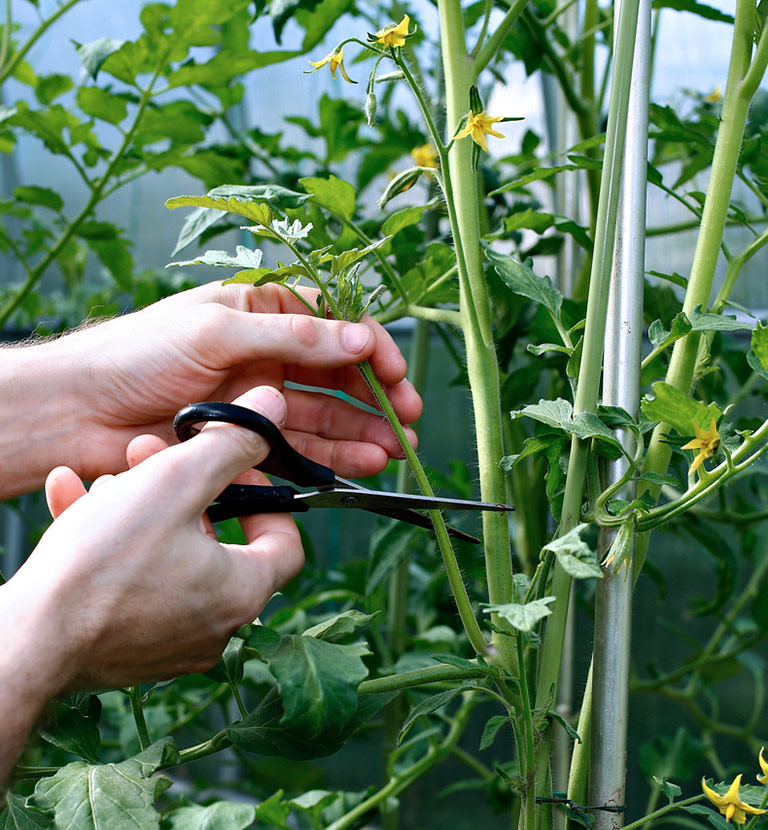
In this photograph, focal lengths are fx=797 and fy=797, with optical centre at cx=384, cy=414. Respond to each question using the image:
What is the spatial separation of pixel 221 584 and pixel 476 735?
1.09 meters

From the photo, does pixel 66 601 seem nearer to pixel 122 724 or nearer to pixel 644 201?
pixel 644 201

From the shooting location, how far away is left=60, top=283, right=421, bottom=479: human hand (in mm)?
464

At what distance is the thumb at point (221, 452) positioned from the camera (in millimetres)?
357

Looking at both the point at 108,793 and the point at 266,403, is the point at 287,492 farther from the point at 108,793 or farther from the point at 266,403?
the point at 108,793

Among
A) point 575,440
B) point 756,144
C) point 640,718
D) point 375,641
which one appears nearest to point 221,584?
point 575,440

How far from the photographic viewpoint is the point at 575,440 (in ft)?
1.21

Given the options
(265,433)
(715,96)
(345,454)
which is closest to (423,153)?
(715,96)

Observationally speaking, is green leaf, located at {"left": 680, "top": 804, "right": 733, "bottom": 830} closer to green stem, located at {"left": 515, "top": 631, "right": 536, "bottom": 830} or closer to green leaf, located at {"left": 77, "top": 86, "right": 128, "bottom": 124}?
green stem, located at {"left": 515, "top": 631, "right": 536, "bottom": 830}

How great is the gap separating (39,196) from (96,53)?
20 cm

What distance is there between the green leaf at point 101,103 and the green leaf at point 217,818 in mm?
555

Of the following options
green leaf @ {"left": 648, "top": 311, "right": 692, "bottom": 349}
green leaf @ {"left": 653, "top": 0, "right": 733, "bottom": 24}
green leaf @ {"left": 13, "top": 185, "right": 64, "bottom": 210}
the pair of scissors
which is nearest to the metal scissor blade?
the pair of scissors

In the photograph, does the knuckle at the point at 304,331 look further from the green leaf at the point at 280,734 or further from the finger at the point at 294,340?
the green leaf at the point at 280,734

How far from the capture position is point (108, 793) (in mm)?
344

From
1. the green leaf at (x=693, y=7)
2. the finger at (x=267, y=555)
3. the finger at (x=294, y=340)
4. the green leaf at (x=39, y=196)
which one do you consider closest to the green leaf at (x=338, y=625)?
the finger at (x=267, y=555)
